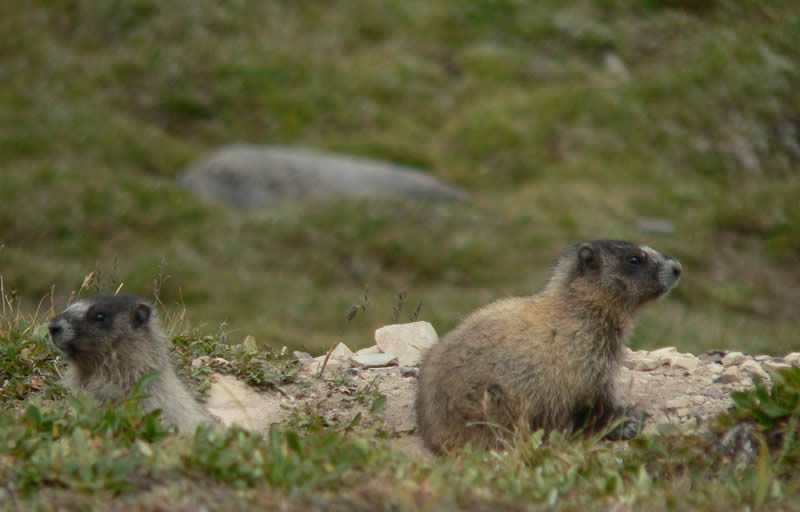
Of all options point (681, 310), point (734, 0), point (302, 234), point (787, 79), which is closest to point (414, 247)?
point (302, 234)

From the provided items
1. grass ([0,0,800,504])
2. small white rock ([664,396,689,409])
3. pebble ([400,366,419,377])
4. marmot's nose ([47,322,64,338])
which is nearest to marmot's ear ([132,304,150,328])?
marmot's nose ([47,322,64,338])

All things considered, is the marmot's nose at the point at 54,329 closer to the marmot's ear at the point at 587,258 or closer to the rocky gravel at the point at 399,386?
the rocky gravel at the point at 399,386

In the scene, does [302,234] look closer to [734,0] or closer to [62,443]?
[734,0]

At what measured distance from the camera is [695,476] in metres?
5.76

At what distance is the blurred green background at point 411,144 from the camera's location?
1739 cm

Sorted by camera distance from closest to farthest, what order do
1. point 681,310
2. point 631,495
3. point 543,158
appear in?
point 631,495, point 681,310, point 543,158

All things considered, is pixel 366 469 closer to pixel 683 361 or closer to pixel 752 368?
pixel 683 361

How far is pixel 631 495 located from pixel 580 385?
2057 millimetres

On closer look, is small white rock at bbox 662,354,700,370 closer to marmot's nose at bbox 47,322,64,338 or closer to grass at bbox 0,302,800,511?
grass at bbox 0,302,800,511

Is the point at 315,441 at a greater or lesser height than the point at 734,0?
lesser

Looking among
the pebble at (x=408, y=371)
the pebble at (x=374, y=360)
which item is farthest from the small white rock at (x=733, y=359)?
the pebble at (x=374, y=360)

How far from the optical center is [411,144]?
22.4 metres

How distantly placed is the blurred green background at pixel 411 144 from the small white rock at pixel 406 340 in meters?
6.26

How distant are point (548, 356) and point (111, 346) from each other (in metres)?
2.65
